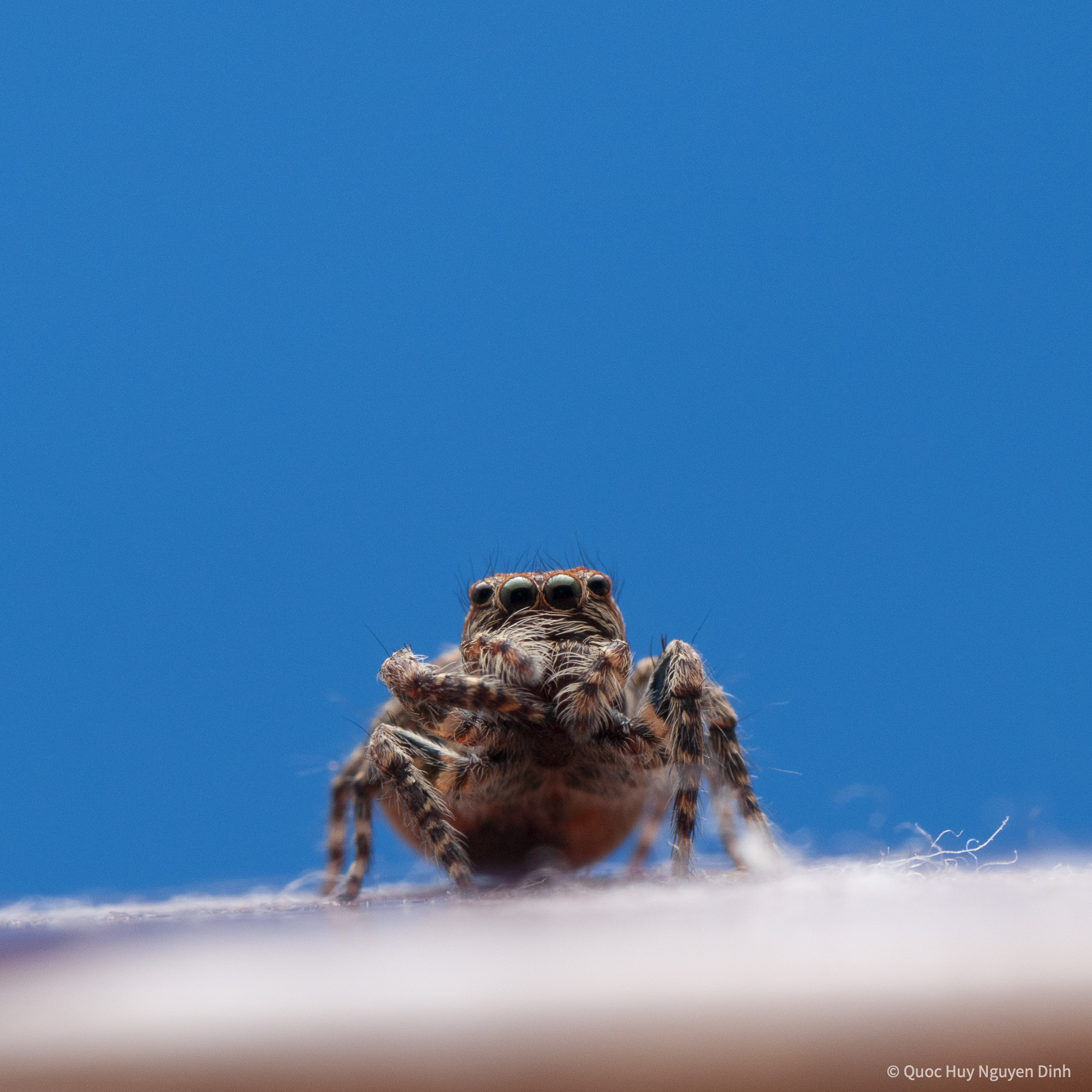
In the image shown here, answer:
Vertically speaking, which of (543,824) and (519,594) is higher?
(519,594)

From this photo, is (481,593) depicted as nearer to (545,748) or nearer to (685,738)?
(545,748)

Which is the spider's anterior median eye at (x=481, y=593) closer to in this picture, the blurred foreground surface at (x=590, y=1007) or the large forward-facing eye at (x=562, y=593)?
the large forward-facing eye at (x=562, y=593)

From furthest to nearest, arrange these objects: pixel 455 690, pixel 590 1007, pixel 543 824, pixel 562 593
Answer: pixel 562 593
pixel 543 824
pixel 455 690
pixel 590 1007

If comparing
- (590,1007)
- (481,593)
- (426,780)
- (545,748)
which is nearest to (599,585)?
(481,593)

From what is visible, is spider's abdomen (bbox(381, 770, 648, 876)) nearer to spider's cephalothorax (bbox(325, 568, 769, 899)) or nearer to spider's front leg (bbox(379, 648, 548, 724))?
spider's cephalothorax (bbox(325, 568, 769, 899))

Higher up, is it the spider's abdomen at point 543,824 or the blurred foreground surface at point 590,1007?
the spider's abdomen at point 543,824

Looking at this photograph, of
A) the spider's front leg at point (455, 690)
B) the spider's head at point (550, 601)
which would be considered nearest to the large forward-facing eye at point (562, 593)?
the spider's head at point (550, 601)
